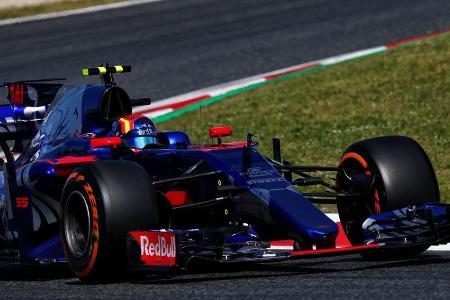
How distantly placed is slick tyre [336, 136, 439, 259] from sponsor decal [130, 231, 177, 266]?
4.87 ft

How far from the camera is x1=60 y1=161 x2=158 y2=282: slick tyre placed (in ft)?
23.0

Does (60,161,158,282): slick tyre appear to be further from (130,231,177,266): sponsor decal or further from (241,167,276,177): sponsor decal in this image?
(241,167,276,177): sponsor decal

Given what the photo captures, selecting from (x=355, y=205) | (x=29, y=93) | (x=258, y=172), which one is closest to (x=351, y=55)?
(x=29, y=93)

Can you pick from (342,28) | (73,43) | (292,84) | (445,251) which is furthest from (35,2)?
(445,251)

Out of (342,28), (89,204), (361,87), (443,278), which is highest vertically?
(342,28)

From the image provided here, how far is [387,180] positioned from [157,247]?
159 cm

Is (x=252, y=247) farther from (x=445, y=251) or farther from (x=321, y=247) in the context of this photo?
(x=445, y=251)

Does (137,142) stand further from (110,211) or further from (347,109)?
(347,109)

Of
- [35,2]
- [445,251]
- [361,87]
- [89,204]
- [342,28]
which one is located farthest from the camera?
[35,2]

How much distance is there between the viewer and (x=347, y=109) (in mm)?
14734

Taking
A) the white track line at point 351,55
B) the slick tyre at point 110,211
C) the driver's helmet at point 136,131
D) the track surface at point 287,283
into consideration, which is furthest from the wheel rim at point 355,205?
the white track line at point 351,55

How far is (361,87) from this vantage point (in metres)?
15.7

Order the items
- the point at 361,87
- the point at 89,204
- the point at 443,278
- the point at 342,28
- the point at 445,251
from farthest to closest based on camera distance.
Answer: the point at 342,28, the point at 361,87, the point at 445,251, the point at 89,204, the point at 443,278

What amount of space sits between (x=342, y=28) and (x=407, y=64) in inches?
156
